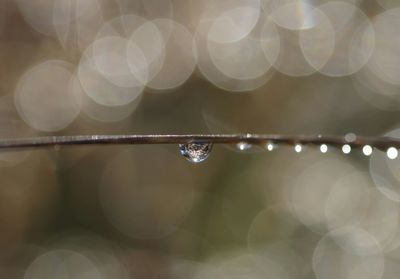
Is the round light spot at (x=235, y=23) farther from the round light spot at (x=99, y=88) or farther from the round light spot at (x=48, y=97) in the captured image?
the round light spot at (x=48, y=97)

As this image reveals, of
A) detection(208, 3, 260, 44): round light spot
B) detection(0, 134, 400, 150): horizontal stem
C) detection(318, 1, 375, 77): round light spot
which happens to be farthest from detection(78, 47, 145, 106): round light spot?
detection(0, 134, 400, 150): horizontal stem

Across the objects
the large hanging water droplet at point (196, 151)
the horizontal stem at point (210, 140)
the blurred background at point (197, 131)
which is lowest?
the horizontal stem at point (210, 140)

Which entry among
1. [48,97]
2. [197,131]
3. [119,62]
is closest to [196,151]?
[197,131]

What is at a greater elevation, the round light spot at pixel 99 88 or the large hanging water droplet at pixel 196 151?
the round light spot at pixel 99 88

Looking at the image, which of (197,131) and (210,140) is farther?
(197,131)

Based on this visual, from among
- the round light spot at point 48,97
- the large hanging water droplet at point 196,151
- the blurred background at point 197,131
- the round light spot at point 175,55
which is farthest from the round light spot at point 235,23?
the large hanging water droplet at point 196,151

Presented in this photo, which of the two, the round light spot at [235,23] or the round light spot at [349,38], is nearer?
the round light spot at [349,38]

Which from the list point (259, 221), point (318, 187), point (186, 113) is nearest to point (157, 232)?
point (259, 221)

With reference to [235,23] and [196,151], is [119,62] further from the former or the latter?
[196,151]

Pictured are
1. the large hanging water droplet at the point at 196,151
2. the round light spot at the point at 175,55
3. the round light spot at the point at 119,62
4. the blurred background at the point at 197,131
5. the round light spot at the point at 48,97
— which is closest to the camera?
the large hanging water droplet at the point at 196,151
